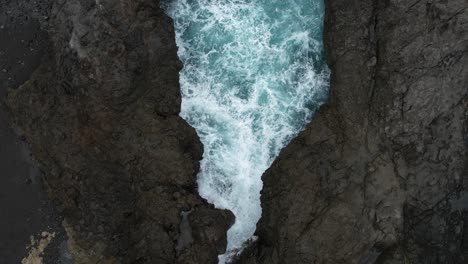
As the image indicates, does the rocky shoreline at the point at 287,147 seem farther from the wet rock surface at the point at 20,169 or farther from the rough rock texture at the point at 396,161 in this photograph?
the wet rock surface at the point at 20,169

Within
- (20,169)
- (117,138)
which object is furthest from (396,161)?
(20,169)

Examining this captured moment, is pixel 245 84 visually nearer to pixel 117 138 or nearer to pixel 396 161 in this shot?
pixel 117 138

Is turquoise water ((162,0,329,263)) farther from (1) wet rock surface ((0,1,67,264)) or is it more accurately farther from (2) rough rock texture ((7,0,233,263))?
(1) wet rock surface ((0,1,67,264))

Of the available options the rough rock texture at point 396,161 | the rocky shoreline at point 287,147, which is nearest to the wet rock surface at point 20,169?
the rocky shoreline at point 287,147

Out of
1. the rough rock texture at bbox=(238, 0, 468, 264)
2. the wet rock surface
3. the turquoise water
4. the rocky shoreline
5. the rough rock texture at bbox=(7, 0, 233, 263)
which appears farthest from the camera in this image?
the turquoise water

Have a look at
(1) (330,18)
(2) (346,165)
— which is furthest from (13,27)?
(2) (346,165)

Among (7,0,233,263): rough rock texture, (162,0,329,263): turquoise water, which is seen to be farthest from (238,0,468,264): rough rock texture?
(7,0,233,263): rough rock texture

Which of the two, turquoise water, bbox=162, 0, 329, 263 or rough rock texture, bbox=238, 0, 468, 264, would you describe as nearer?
rough rock texture, bbox=238, 0, 468, 264
